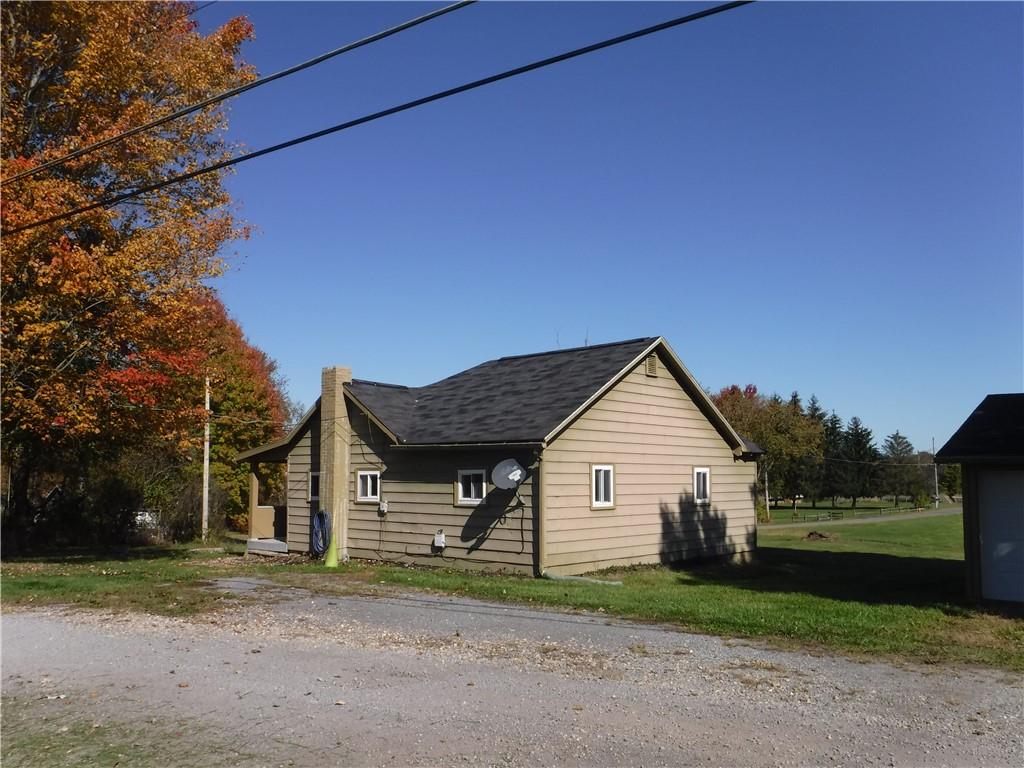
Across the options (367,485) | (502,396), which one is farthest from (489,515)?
(367,485)

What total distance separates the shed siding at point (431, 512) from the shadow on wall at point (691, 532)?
442 cm

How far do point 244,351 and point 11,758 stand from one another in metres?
35.3

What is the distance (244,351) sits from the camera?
40219 millimetres

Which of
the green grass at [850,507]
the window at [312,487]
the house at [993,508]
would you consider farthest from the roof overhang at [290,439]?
the green grass at [850,507]

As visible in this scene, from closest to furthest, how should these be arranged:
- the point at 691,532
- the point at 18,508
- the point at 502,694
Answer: the point at 502,694
the point at 691,532
the point at 18,508

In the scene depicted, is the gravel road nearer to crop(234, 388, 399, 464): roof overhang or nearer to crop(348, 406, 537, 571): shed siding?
crop(348, 406, 537, 571): shed siding

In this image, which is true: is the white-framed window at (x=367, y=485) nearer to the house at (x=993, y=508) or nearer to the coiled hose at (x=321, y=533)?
the coiled hose at (x=321, y=533)

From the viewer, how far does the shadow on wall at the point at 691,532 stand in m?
20.5

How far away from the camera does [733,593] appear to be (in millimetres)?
14992

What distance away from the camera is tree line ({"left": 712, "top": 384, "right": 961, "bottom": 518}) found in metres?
54.1

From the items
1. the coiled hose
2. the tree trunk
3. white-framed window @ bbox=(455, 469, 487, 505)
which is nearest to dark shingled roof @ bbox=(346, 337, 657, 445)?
white-framed window @ bbox=(455, 469, 487, 505)

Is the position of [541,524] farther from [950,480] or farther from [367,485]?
[950,480]

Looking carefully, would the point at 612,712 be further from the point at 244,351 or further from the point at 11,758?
the point at 244,351

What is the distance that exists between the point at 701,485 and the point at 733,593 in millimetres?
7325
